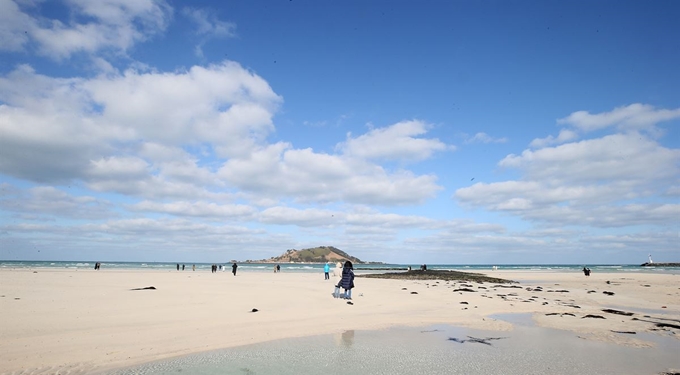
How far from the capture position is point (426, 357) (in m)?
8.05

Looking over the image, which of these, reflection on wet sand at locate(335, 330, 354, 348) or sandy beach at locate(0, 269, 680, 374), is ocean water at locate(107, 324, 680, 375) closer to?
reflection on wet sand at locate(335, 330, 354, 348)

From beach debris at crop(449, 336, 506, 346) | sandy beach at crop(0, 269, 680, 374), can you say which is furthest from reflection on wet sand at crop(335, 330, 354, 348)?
beach debris at crop(449, 336, 506, 346)

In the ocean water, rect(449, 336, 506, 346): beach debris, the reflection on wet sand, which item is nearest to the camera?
the ocean water

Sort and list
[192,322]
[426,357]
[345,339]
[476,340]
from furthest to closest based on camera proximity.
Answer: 1. [192,322]
2. [476,340]
3. [345,339]
4. [426,357]

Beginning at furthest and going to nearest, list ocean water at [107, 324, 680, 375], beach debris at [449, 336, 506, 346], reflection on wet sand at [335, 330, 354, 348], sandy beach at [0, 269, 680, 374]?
beach debris at [449, 336, 506, 346]
reflection on wet sand at [335, 330, 354, 348]
sandy beach at [0, 269, 680, 374]
ocean water at [107, 324, 680, 375]

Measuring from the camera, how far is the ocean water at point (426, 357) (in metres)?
7.08

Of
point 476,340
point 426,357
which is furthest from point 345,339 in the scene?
point 476,340

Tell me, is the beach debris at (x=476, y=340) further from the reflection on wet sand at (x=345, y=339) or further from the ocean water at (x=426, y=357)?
the reflection on wet sand at (x=345, y=339)

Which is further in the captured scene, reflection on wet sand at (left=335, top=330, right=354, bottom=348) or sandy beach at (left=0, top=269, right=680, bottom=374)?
reflection on wet sand at (left=335, top=330, right=354, bottom=348)

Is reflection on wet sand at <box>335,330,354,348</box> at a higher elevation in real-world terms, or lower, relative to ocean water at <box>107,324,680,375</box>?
lower

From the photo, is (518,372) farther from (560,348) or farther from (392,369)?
(560,348)

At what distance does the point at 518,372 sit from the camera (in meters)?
7.02

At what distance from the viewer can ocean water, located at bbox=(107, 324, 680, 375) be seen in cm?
708

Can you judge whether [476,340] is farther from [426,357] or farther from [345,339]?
[345,339]
